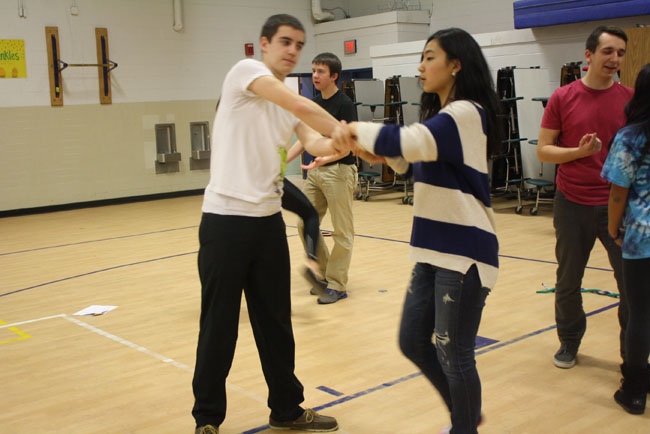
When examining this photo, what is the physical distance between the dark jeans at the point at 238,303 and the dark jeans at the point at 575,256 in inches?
60.0

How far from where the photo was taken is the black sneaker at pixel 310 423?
117 inches

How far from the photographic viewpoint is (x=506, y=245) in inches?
278

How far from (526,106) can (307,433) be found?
768 cm

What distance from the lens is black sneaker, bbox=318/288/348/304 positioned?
515 cm

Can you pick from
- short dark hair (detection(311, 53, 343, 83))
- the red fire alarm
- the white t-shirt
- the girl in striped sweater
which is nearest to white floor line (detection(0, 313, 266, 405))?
the white t-shirt

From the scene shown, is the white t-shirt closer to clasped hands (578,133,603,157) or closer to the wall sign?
clasped hands (578,133,603,157)

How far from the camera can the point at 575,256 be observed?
349 cm

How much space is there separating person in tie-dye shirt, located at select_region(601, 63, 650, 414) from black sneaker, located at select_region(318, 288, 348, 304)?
99.9 inches

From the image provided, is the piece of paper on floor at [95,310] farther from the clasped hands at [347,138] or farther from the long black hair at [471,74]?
the long black hair at [471,74]

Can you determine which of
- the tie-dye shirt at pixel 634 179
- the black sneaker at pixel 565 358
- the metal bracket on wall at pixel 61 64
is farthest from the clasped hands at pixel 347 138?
the metal bracket on wall at pixel 61 64

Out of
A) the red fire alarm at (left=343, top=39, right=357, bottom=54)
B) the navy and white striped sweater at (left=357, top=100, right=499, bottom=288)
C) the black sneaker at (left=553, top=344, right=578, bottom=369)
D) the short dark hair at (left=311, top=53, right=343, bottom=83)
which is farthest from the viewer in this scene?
the red fire alarm at (left=343, top=39, right=357, bottom=54)

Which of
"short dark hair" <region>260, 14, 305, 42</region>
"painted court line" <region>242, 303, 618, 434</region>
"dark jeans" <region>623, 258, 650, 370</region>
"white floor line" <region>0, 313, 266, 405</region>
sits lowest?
"painted court line" <region>242, 303, 618, 434</region>

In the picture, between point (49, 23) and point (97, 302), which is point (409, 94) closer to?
point (49, 23)

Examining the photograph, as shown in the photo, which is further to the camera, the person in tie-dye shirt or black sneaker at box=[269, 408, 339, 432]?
black sneaker at box=[269, 408, 339, 432]
